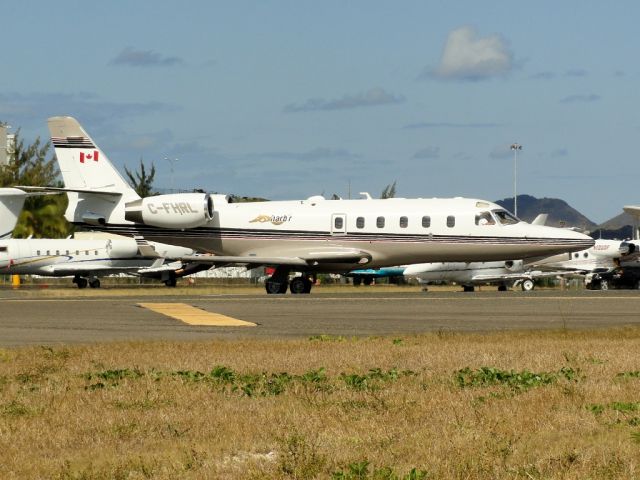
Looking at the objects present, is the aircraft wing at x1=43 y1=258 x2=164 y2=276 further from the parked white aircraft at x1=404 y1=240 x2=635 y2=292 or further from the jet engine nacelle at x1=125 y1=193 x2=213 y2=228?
the jet engine nacelle at x1=125 y1=193 x2=213 y2=228

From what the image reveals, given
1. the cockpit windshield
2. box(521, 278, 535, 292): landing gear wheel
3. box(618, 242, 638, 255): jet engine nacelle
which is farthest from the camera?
box(618, 242, 638, 255): jet engine nacelle

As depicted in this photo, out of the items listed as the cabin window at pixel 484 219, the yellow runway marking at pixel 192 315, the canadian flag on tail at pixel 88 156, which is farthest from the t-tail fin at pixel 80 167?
the yellow runway marking at pixel 192 315

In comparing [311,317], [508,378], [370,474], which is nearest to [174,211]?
[311,317]

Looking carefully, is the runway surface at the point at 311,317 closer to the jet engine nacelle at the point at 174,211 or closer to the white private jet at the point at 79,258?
the jet engine nacelle at the point at 174,211

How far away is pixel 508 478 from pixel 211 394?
4.62 metres

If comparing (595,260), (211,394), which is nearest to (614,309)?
(211,394)

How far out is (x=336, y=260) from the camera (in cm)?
4003

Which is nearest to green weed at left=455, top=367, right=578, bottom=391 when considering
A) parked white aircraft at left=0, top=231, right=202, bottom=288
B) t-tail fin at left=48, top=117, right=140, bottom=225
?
t-tail fin at left=48, top=117, right=140, bottom=225

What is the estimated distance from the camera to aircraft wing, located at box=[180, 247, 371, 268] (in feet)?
128

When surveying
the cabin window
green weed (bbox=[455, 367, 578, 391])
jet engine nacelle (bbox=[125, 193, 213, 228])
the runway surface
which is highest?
jet engine nacelle (bbox=[125, 193, 213, 228])

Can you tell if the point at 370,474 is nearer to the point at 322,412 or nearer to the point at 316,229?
the point at 322,412

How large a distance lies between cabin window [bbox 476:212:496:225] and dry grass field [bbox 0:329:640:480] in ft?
77.7

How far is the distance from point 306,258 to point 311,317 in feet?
54.2

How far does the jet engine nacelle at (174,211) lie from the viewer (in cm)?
4009
